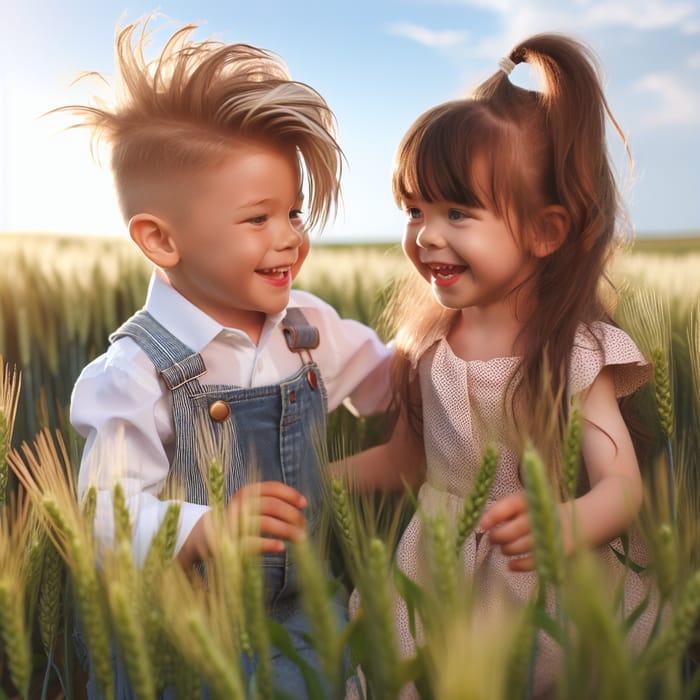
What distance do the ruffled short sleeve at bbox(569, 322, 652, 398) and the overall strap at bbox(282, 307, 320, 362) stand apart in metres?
0.44

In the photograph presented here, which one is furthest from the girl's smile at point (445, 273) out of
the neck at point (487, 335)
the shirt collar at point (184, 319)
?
the shirt collar at point (184, 319)

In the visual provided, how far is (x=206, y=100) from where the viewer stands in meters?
1.14

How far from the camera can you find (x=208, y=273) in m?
1.16

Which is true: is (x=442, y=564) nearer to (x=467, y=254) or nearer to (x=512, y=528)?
(x=512, y=528)

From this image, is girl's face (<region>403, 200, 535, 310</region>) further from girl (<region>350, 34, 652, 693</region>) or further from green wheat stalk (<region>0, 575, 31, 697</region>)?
green wheat stalk (<region>0, 575, 31, 697</region>)

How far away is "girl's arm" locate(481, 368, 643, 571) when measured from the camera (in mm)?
857

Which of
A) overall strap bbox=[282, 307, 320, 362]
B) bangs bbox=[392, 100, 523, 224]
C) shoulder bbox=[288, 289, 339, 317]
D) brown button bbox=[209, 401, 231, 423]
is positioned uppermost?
bangs bbox=[392, 100, 523, 224]

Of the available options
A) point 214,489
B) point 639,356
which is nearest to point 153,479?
point 214,489

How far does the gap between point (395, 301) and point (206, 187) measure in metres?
0.49

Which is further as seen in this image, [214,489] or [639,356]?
[639,356]

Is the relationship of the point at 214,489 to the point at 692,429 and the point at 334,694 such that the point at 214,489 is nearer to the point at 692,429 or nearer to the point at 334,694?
the point at 334,694

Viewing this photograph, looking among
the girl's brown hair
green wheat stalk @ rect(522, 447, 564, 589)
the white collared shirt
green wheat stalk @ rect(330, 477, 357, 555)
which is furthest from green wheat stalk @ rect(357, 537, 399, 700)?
the girl's brown hair

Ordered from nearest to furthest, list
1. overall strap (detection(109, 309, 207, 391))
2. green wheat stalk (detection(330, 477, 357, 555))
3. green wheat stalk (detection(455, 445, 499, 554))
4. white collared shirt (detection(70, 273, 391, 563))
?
green wheat stalk (detection(455, 445, 499, 554)) < green wheat stalk (detection(330, 477, 357, 555)) < white collared shirt (detection(70, 273, 391, 563)) < overall strap (detection(109, 309, 207, 391))

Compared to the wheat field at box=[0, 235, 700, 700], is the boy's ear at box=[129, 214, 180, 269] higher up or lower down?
higher up
